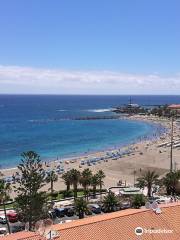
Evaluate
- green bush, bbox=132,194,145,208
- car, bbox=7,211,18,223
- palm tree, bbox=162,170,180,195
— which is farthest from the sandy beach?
green bush, bbox=132,194,145,208

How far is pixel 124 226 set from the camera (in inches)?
881

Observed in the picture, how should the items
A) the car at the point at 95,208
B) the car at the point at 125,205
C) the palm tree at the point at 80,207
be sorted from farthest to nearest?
the car at the point at 125,205 → the car at the point at 95,208 → the palm tree at the point at 80,207

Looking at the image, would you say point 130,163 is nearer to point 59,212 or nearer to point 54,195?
point 54,195

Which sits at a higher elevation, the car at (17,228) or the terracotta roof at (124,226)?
the terracotta roof at (124,226)

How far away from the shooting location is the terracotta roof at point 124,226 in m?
21.2

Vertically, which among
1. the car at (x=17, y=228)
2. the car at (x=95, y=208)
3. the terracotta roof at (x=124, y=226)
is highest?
the terracotta roof at (x=124, y=226)

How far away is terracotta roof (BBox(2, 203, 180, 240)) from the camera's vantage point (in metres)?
21.2

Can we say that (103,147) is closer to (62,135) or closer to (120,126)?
(62,135)

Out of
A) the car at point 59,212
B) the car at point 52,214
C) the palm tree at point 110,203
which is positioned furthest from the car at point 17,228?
the palm tree at point 110,203

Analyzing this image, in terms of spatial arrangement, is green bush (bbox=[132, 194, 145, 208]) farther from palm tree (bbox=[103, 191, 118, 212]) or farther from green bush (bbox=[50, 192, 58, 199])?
green bush (bbox=[50, 192, 58, 199])

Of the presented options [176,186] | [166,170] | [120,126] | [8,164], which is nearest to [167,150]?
[166,170]

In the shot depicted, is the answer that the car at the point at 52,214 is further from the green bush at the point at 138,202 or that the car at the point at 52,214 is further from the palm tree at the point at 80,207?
the green bush at the point at 138,202

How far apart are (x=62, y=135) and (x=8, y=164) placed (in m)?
44.0

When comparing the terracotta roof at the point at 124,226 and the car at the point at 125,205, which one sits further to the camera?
the car at the point at 125,205
